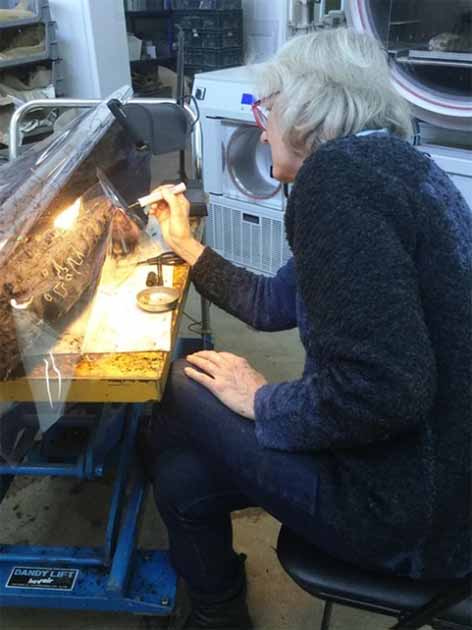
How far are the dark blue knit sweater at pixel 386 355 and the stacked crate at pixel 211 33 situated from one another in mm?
2409

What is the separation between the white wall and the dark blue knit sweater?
237cm

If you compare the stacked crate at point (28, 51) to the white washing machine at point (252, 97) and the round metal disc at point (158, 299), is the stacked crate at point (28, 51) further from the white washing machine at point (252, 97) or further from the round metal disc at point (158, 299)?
the round metal disc at point (158, 299)

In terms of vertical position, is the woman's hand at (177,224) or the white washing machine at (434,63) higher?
the white washing machine at (434,63)

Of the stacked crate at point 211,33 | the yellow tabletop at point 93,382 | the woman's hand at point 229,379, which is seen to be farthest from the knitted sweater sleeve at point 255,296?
the stacked crate at point 211,33

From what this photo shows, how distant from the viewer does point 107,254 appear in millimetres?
1058

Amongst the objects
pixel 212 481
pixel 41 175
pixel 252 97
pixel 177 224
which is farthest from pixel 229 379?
pixel 252 97

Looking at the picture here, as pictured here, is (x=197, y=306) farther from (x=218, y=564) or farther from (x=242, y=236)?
(x=218, y=564)

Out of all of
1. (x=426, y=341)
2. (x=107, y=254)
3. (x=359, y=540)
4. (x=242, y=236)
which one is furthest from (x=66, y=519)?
(x=242, y=236)

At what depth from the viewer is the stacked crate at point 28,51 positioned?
96.5 inches

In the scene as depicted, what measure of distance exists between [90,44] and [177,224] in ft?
6.47

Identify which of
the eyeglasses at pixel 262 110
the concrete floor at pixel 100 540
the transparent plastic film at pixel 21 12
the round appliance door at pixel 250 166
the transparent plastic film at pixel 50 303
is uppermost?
the transparent plastic film at pixel 21 12

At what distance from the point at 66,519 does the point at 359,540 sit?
1.01m

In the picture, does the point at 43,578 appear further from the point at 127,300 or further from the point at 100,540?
the point at 127,300

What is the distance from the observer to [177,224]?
48.2 inches
